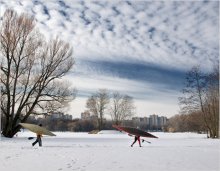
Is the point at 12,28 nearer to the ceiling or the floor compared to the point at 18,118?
nearer to the ceiling

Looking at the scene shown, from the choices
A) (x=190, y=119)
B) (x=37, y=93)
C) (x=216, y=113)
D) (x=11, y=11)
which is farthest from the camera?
(x=190, y=119)

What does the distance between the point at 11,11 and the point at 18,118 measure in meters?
11.3

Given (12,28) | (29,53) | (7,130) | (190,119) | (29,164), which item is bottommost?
(29,164)

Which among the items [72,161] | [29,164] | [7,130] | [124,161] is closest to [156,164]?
[124,161]

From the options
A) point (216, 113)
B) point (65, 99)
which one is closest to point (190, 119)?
point (216, 113)

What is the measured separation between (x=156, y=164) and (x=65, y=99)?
26.0 meters

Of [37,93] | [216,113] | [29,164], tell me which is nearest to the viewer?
[29,164]

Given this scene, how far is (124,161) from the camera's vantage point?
12.3 meters

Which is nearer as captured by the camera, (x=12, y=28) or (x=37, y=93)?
(x=12, y=28)

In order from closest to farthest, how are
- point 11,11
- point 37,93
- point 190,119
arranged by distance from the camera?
1. point 11,11
2. point 37,93
3. point 190,119

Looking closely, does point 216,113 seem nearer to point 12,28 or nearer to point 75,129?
point 12,28

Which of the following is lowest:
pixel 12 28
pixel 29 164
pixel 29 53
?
pixel 29 164

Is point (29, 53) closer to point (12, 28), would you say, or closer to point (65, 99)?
point (12, 28)

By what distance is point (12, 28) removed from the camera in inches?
1310
